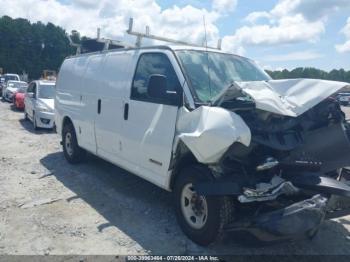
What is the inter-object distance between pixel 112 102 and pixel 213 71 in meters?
1.84

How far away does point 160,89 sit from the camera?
4.16 m

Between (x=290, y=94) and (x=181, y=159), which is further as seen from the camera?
(x=181, y=159)

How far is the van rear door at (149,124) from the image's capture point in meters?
4.34

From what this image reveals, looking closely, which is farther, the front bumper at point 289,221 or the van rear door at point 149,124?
the van rear door at point 149,124

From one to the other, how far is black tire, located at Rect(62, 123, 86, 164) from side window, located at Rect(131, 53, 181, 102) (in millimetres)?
2814

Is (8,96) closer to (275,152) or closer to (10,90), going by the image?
(10,90)

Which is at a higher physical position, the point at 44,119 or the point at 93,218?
the point at 93,218

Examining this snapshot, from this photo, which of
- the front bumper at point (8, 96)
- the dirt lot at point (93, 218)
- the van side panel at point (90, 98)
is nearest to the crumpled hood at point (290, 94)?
the dirt lot at point (93, 218)

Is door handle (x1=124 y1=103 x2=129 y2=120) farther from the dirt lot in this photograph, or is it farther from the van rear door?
the dirt lot

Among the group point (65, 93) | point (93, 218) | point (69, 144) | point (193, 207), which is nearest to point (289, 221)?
point (193, 207)

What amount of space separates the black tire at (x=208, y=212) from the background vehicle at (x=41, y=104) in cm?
905

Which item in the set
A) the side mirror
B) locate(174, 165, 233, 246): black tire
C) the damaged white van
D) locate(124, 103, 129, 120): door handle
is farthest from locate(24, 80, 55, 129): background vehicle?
locate(174, 165, 233, 246): black tire

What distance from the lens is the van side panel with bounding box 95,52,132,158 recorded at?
5.40 metres

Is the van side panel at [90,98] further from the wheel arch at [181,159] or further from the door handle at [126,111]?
the wheel arch at [181,159]
